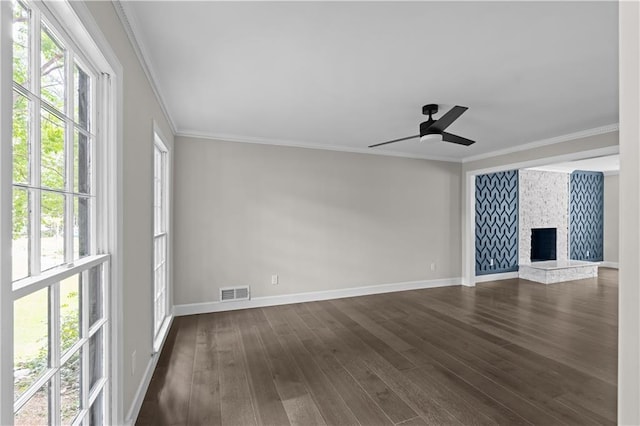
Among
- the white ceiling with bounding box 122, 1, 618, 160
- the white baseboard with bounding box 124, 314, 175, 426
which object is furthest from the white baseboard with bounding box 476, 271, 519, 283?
the white baseboard with bounding box 124, 314, 175, 426

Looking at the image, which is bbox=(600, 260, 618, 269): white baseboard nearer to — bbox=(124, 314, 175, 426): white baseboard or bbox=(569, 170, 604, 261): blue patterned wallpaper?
bbox=(569, 170, 604, 261): blue patterned wallpaper

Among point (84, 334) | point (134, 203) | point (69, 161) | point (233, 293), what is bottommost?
point (233, 293)

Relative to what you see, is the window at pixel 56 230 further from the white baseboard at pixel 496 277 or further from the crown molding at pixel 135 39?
the white baseboard at pixel 496 277

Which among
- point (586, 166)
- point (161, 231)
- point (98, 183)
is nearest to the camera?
point (98, 183)

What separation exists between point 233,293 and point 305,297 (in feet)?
3.56

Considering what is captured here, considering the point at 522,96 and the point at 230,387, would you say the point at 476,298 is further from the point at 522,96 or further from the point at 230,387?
the point at 230,387

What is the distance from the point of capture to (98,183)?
156 cm

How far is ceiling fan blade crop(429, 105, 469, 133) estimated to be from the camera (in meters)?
2.65

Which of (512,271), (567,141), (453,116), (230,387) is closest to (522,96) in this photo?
(453,116)

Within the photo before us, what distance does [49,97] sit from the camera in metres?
1.15

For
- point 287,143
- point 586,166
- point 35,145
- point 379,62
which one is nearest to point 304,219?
point 287,143

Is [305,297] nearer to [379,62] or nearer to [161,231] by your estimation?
[161,231]

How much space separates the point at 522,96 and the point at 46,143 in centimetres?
358

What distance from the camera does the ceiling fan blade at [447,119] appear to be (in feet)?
8.71
